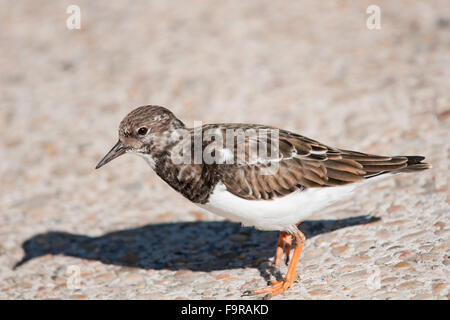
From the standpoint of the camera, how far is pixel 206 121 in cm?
1068

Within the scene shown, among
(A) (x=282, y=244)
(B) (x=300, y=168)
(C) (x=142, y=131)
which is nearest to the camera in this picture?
(B) (x=300, y=168)

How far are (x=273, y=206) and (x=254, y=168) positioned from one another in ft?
1.47

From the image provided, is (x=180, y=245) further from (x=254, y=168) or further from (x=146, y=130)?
(x=254, y=168)

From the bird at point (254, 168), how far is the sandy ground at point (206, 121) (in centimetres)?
87

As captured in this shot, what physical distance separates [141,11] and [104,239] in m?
7.34

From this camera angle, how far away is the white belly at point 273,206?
602cm

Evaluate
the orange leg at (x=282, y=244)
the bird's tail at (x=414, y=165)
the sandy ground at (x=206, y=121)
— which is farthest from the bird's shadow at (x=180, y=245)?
the bird's tail at (x=414, y=165)

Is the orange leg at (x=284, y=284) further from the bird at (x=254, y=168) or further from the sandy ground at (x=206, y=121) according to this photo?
the sandy ground at (x=206, y=121)

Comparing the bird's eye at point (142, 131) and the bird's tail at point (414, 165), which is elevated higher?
the bird's eye at point (142, 131)

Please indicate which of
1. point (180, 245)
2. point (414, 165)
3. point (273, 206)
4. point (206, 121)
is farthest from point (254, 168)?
point (206, 121)

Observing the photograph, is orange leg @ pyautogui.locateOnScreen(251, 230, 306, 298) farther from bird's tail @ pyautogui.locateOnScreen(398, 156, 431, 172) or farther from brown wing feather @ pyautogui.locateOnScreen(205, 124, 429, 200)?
bird's tail @ pyautogui.locateOnScreen(398, 156, 431, 172)

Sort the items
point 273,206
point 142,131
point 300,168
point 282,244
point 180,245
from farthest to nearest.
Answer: point 180,245 → point 282,244 → point 142,131 → point 300,168 → point 273,206

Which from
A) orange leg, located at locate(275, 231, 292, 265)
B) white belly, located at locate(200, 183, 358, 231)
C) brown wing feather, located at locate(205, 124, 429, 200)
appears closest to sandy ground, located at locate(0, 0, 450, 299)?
orange leg, located at locate(275, 231, 292, 265)

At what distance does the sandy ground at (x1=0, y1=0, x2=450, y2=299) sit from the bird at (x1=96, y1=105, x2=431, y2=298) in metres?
0.87
